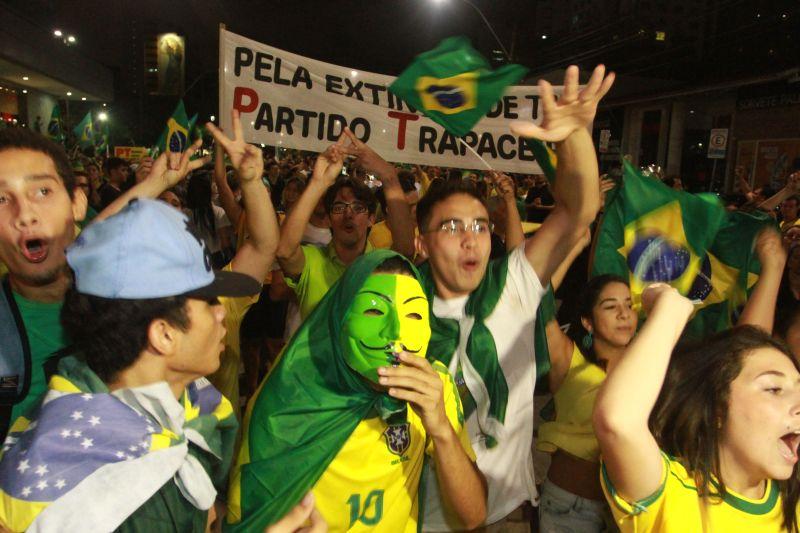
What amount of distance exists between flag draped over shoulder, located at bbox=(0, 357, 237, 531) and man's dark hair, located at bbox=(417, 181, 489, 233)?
1.41m

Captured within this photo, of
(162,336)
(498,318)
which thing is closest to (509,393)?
(498,318)

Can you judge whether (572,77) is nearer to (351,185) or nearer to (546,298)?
(546,298)

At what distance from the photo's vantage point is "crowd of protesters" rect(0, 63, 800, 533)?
5.06ft

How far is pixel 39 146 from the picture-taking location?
88.1 inches

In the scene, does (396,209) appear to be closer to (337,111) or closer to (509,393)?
(337,111)

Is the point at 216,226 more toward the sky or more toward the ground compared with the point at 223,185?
more toward the ground

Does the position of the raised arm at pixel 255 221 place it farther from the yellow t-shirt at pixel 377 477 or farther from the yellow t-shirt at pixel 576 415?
the yellow t-shirt at pixel 576 415

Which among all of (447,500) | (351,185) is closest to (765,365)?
(447,500)

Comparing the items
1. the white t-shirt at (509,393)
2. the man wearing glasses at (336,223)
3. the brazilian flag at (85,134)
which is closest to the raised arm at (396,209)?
the man wearing glasses at (336,223)

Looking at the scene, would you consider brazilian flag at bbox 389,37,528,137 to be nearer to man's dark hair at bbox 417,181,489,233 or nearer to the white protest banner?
man's dark hair at bbox 417,181,489,233

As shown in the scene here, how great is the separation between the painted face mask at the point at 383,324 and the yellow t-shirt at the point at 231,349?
98cm

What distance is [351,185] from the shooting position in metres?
4.30

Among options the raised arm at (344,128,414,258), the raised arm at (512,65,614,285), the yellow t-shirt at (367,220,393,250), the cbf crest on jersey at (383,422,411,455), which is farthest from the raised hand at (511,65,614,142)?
the yellow t-shirt at (367,220,393,250)

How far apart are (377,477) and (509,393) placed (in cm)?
64
